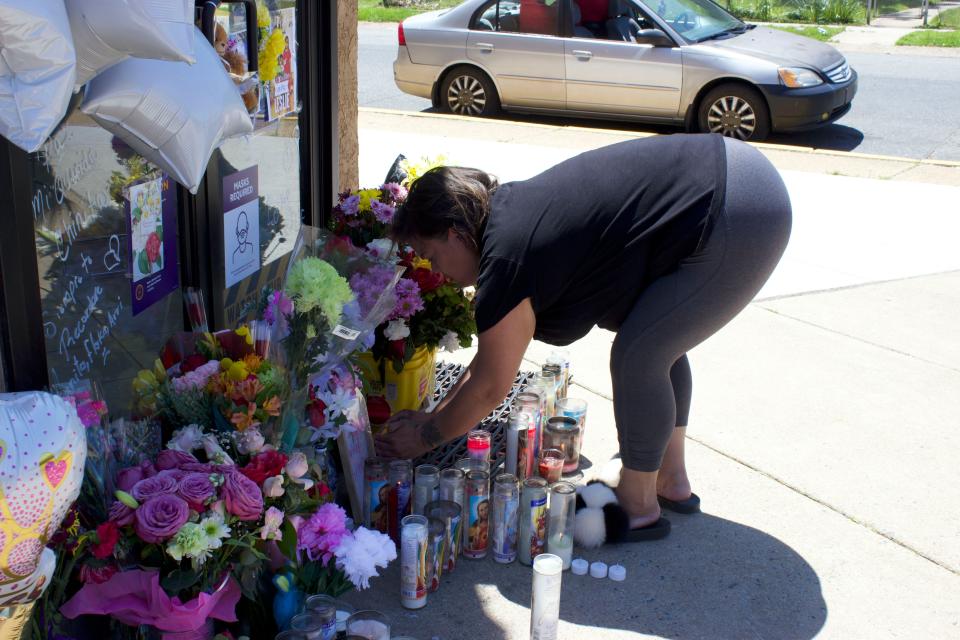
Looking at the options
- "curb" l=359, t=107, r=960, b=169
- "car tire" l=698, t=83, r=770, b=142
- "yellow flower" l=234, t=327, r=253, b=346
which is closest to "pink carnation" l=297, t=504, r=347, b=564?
"yellow flower" l=234, t=327, r=253, b=346

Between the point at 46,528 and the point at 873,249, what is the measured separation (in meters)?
5.74

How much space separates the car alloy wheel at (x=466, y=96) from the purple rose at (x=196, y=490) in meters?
8.72

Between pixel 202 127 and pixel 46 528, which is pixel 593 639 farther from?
pixel 202 127

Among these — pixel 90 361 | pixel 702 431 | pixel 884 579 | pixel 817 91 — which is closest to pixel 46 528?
pixel 90 361

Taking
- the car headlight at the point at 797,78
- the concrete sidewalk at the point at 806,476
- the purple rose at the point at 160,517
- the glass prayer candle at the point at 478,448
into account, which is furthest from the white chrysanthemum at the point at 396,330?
the car headlight at the point at 797,78

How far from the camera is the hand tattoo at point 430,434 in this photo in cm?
301

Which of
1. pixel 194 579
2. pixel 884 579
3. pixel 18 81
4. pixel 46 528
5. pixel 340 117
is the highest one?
pixel 18 81

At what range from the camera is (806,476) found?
3.67 metres

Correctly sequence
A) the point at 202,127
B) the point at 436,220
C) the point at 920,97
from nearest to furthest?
1. the point at 202,127
2. the point at 436,220
3. the point at 920,97

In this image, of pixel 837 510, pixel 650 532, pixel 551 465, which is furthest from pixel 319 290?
pixel 837 510

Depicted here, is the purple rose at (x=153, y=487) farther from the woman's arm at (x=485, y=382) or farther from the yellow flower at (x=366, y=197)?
the yellow flower at (x=366, y=197)

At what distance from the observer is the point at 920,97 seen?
12.1 m

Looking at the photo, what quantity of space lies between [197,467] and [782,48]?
8.73 meters

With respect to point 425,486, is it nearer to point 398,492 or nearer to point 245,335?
point 398,492
